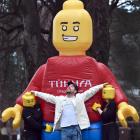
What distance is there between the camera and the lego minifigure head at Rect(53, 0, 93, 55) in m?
10.4

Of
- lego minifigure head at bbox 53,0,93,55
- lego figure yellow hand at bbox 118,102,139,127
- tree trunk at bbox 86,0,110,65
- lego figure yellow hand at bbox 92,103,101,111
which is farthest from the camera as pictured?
tree trunk at bbox 86,0,110,65

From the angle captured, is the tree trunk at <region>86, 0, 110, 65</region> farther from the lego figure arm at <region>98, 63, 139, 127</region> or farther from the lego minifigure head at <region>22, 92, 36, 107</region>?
the lego minifigure head at <region>22, 92, 36, 107</region>

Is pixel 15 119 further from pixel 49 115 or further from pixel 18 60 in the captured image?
pixel 18 60

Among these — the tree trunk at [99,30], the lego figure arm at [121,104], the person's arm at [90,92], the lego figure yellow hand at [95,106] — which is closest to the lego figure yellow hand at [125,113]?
the lego figure arm at [121,104]

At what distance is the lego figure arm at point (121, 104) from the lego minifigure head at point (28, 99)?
1142mm

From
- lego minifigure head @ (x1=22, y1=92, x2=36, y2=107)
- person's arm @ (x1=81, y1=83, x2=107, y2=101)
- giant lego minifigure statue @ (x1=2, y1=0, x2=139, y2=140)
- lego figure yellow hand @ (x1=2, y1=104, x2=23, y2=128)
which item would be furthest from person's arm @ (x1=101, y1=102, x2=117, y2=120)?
lego figure yellow hand @ (x1=2, y1=104, x2=23, y2=128)

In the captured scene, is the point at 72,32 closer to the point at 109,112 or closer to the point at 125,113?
the point at 109,112

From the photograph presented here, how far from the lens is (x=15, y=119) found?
34.1 ft

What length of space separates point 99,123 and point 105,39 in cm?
473

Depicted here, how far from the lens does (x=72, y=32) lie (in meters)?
10.4

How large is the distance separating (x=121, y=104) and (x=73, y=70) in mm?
911

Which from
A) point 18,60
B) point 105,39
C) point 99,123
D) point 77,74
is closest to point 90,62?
point 77,74

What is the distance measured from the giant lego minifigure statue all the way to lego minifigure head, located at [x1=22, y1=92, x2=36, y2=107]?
0.63 feet

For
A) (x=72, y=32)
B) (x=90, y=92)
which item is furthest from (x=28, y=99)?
(x=72, y=32)
